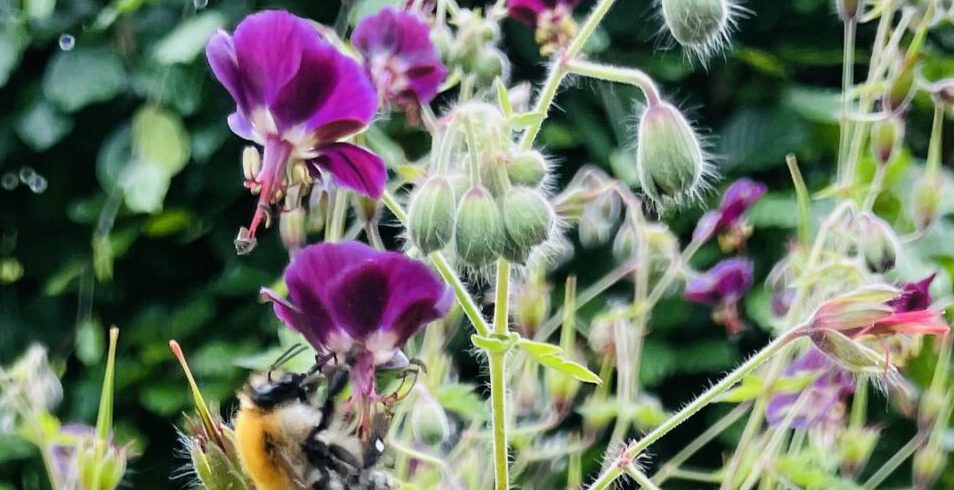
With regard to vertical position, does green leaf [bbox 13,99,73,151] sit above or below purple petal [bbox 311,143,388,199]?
below

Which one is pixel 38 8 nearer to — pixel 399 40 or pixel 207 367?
pixel 207 367

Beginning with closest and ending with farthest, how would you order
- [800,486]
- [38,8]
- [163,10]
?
[800,486] < [38,8] < [163,10]

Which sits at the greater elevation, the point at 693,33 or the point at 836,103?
the point at 693,33

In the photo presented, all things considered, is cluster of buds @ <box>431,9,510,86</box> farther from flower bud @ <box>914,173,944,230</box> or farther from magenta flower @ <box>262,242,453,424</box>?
flower bud @ <box>914,173,944,230</box>

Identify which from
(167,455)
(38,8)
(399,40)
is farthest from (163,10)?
(399,40)

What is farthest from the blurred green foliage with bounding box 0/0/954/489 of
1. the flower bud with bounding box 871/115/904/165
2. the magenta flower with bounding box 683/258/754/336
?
the flower bud with bounding box 871/115/904/165

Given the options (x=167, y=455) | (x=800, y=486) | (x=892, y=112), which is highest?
(x=892, y=112)

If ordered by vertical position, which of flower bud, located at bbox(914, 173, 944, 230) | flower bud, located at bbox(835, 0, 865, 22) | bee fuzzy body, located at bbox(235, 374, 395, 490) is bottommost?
bee fuzzy body, located at bbox(235, 374, 395, 490)
